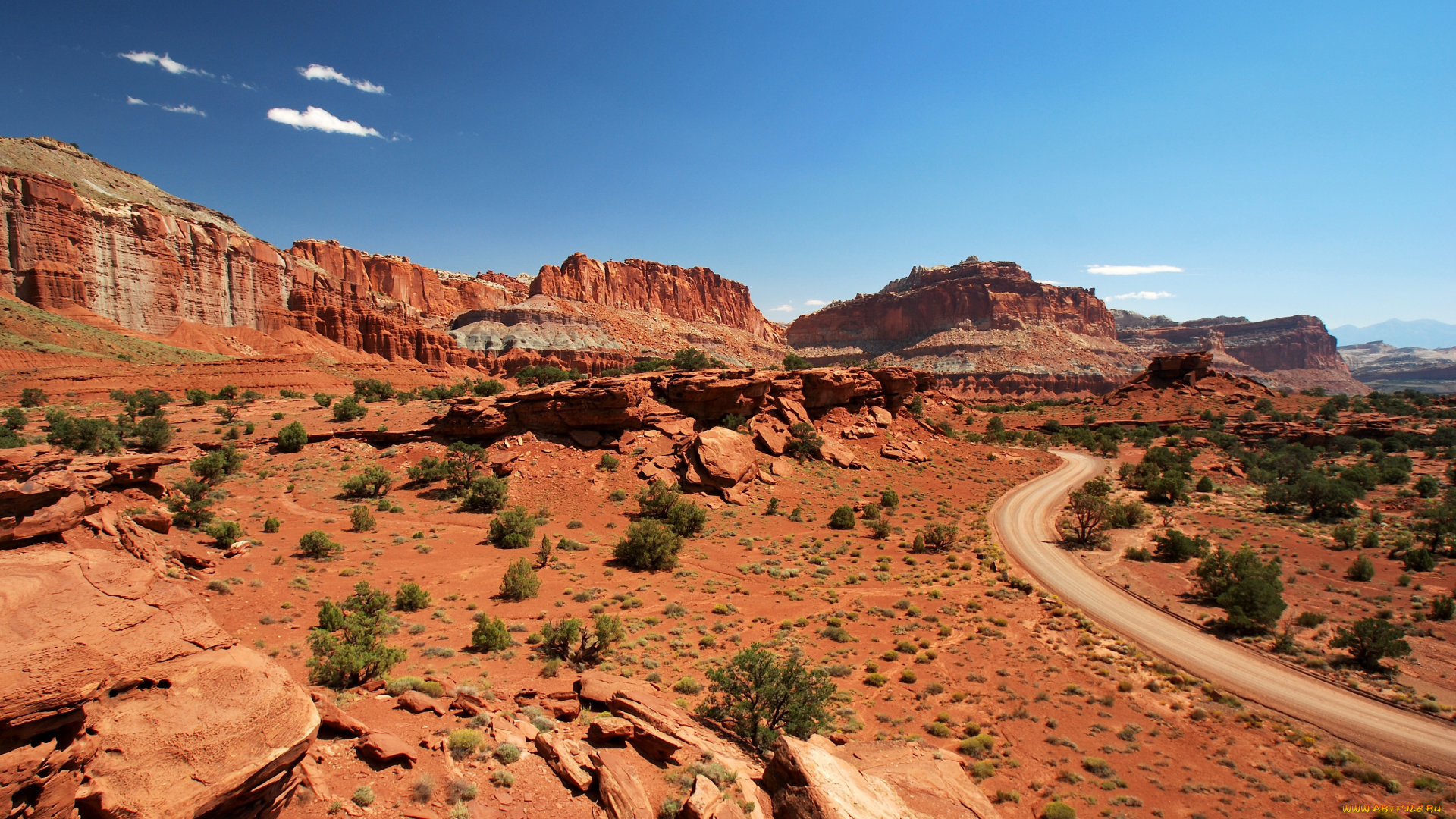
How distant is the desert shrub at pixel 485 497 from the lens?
25719 millimetres

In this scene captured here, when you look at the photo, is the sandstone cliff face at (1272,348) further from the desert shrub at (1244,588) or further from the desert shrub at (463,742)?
the desert shrub at (463,742)

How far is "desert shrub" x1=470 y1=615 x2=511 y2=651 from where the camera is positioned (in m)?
12.8

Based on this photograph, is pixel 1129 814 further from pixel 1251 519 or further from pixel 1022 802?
pixel 1251 519

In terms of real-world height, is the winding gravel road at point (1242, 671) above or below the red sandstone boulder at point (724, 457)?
below

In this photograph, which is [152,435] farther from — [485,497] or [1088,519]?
[1088,519]

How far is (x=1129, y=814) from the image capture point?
945 cm

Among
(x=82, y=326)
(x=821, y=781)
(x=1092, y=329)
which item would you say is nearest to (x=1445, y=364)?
(x=1092, y=329)

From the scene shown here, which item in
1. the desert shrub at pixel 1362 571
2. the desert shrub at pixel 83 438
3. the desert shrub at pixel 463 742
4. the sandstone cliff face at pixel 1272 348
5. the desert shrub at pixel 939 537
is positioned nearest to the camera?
the desert shrub at pixel 463 742

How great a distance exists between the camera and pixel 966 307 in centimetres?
13925

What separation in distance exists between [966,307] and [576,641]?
146269 mm

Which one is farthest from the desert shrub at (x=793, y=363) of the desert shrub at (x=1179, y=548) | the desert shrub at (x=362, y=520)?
the desert shrub at (x=362, y=520)

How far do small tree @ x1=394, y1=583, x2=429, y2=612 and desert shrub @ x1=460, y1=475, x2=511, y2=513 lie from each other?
35.4 ft

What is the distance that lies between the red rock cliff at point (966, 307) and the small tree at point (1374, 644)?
131493 millimetres

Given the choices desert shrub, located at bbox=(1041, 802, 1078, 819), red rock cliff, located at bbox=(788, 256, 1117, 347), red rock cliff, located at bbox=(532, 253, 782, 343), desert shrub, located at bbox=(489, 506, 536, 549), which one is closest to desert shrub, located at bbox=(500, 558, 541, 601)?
desert shrub, located at bbox=(489, 506, 536, 549)
